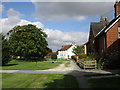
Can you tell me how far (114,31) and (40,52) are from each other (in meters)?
32.0

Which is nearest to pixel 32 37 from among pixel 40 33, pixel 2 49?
pixel 40 33

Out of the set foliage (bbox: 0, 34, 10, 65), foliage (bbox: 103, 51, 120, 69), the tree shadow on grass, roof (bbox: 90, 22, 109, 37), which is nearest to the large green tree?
foliage (bbox: 0, 34, 10, 65)

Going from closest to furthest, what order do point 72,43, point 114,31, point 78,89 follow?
point 78,89, point 114,31, point 72,43

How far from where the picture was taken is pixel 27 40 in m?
47.1

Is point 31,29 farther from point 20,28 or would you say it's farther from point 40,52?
point 40,52

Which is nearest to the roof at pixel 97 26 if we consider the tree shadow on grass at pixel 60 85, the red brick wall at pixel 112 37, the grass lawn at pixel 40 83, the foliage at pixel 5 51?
the red brick wall at pixel 112 37

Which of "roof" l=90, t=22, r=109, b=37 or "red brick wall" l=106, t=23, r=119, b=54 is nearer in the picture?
"red brick wall" l=106, t=23, r=119, b=54

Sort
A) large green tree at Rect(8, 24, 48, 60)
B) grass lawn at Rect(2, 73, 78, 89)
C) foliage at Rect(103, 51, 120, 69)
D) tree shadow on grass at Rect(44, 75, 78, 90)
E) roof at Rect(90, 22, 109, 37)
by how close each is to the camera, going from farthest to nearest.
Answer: large green tree at Rect(8, 24, 48, 60)
roof at Rect(90, 22, 109, 37)
foliage at Rect(103, 51, 120, 69)
grass lawn at Rect(2, 73, 78, 89)
tree shadow on grass at Rect(44, 75, 78, 90)

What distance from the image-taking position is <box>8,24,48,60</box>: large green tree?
45750mm

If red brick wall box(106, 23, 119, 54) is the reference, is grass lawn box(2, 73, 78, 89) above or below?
below

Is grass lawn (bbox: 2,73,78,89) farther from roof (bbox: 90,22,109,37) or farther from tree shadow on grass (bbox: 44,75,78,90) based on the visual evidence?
roof (bbox: 90,22,109,37)

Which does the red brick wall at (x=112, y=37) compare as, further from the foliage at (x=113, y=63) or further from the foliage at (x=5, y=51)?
the foliage at (x=5, y=51)

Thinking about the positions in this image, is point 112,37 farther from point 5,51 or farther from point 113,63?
point 5,51

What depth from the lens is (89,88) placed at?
7445 millimetres
